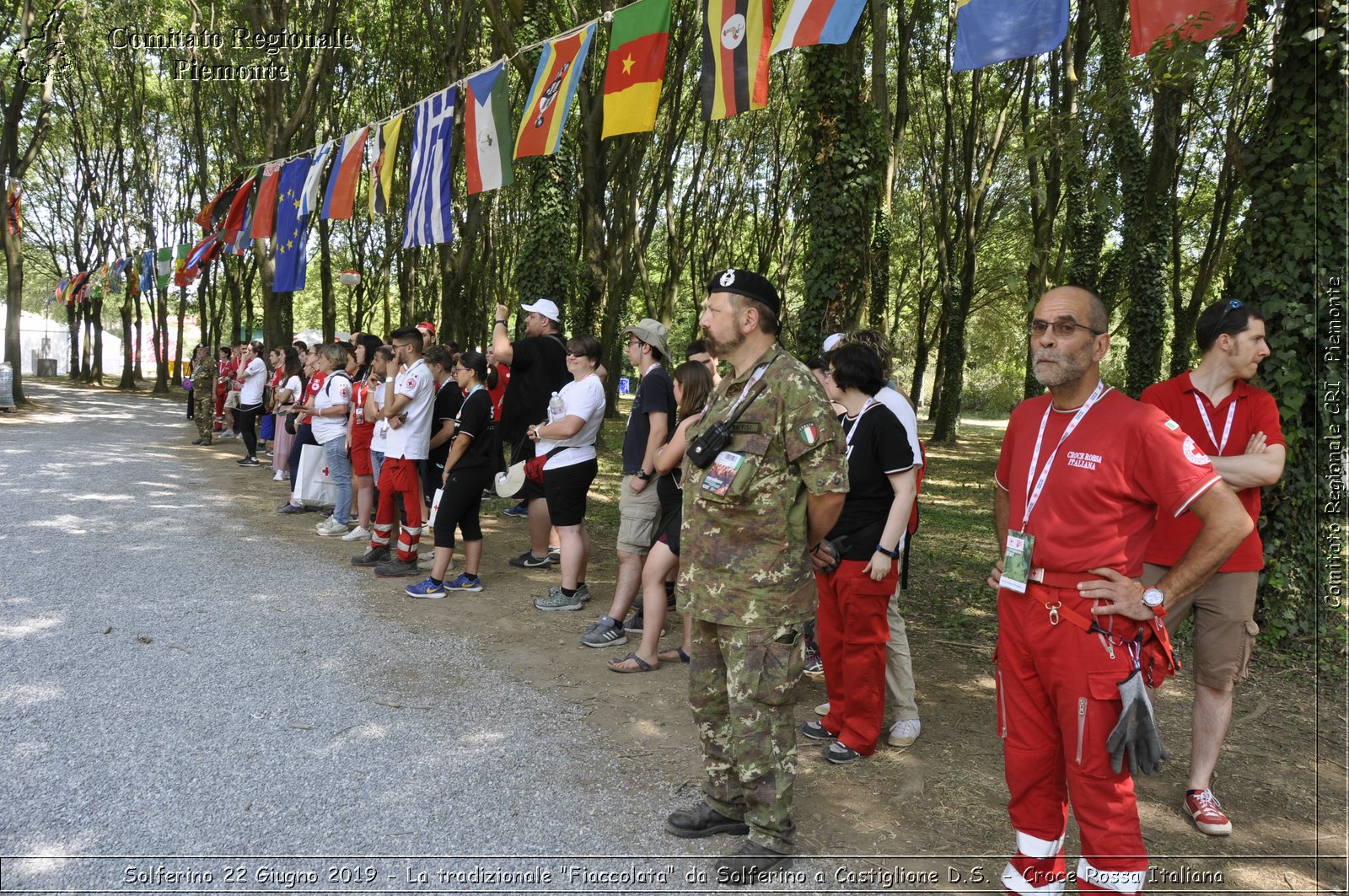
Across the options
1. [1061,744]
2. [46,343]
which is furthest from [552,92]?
[46,343]

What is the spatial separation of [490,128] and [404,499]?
14.9 ft

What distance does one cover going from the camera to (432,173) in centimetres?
1059

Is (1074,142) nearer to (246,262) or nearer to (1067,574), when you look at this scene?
(1067,574)

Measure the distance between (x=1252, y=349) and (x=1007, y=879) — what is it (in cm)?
241

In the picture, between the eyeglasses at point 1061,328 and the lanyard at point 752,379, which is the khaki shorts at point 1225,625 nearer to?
the eyeglasses at point 1061,328

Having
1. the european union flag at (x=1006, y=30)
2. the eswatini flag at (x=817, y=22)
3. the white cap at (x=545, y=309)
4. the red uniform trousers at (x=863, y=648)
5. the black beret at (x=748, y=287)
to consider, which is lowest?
the red uniform trousers at (x=863, y=648)

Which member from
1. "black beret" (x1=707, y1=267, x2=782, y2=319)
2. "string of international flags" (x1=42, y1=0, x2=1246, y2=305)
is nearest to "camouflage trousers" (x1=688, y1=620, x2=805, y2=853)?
"black beret" (x1=707, y1=267, x2=782, y2=319)

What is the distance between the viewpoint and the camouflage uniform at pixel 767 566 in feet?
10.4

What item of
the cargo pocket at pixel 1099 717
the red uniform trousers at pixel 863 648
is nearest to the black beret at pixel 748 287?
the red uniform trousers at pixel 863 648

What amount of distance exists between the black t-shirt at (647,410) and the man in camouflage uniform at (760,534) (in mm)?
2278

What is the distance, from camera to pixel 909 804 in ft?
12.5

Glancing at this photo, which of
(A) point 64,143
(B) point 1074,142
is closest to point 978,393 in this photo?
(A) point 64,143

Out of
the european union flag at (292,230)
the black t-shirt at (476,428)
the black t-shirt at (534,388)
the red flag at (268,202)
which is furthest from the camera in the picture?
the red flag at (268,202)

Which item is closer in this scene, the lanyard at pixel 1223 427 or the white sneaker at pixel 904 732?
the lanyard at pixel 1223 427
